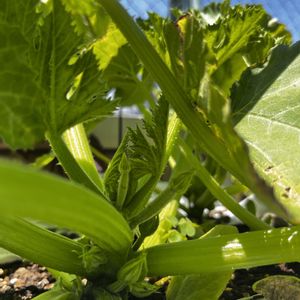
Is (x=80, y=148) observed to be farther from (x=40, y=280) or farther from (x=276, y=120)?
(x=276, y=120)

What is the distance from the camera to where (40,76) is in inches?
24.6

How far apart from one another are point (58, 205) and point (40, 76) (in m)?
0.23

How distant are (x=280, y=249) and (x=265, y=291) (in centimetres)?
17

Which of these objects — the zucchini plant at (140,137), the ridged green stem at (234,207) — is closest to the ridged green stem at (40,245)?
the zucchini plant at (140,137)

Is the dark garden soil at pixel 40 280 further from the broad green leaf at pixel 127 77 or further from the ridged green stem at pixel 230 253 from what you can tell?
the broad green leaf at pixel 127 77

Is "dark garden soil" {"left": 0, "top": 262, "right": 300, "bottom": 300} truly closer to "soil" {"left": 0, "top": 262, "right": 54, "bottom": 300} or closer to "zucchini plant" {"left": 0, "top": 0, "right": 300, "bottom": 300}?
"soil" {"left": 0, "top": 262, "right": 54, "bottom": 300}

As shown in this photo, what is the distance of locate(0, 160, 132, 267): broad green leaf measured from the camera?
37 centimetres

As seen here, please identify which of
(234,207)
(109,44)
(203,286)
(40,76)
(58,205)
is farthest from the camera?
(109,44)

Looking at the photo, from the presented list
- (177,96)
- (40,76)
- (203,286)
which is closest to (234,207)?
(203,286)

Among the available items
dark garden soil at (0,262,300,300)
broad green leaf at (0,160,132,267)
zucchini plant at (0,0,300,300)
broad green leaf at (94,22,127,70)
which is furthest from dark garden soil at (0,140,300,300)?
broad green leaf at (94,22,127,70)

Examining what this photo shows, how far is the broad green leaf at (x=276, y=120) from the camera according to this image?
58cm

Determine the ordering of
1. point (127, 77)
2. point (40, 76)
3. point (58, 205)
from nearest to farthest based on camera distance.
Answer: point (58, 205) → point (40, 76) → point (127, 77)

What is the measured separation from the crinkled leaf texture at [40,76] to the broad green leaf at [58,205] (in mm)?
121

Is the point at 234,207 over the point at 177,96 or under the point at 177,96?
under
